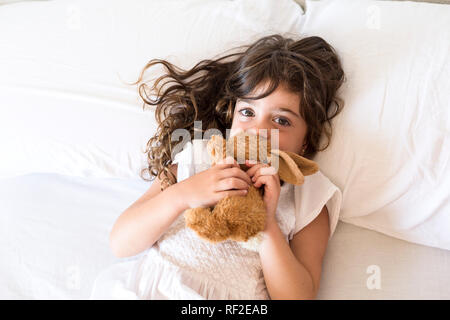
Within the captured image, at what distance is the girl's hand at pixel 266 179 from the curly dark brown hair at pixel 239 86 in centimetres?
21

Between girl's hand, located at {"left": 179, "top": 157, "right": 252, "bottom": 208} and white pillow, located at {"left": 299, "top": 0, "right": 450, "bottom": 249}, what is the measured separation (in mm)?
320

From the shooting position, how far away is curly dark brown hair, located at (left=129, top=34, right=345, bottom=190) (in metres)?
0.92

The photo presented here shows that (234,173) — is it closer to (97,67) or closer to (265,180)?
(265,180)

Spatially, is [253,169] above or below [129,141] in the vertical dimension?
below

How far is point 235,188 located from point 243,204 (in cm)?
5

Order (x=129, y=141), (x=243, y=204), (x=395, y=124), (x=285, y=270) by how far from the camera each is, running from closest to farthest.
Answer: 1. (x=243, y=204)
2. (x=285, y=270)
3. (x=395, y=124)
4. (x=129, y=141)

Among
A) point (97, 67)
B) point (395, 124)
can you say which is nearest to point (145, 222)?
point (97, 67)

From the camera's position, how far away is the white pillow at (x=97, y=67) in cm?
104

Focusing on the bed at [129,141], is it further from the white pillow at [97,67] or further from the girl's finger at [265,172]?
the girl's finger at [265,172]

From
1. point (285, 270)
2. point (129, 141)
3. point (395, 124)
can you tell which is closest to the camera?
point (285, 270)

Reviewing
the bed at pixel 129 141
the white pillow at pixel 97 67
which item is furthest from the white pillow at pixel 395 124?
the white pillow at pixel 97 67

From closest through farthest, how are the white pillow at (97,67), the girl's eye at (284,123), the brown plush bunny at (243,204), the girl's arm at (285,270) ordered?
the brown plush bunny at (243,204)
the girl's arm at (285,270)
the girl's eye at (284,123)
the white pillow at (97,67)

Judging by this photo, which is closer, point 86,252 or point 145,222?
point 145,222

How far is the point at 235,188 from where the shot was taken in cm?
74
